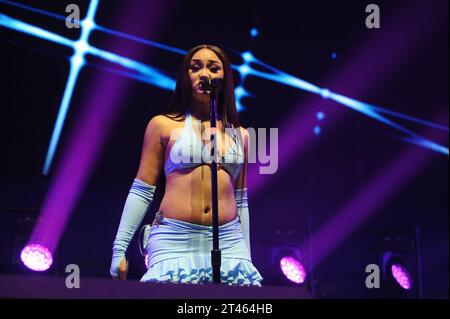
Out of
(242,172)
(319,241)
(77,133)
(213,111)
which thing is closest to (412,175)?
(319,241)

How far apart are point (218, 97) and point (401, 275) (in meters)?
3.31

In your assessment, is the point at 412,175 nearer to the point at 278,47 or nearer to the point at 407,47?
the point at 407,47

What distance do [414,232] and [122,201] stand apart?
2.57m

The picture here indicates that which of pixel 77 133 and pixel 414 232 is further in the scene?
pixel 414 232

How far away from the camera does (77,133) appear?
5016mm

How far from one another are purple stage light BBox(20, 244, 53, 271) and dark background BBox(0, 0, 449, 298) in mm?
64

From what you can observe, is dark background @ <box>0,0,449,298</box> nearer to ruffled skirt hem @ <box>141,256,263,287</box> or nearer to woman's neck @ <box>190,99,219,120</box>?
woman's neck @ <box>190,99,219,120</box>

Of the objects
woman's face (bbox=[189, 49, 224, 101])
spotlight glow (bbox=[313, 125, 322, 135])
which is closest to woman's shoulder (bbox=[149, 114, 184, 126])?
woman's face (bbox=[189, 49, 224, 101])

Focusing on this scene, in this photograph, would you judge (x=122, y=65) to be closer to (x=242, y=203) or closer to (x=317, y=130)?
(x=317, y=130)

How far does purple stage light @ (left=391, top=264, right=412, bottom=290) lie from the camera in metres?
Answer: 5.91

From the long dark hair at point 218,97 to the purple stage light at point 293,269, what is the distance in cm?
254

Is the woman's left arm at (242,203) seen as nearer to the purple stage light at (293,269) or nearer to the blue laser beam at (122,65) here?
the blue laser beam at (122,65)

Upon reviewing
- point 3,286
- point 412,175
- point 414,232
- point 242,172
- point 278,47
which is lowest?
point 3,286

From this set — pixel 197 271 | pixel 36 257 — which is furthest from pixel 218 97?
pixel 36 257
